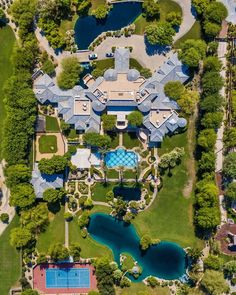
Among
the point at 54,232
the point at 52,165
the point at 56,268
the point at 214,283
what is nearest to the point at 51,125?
the point at 52,165

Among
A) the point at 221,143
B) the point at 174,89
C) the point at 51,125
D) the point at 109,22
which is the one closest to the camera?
the point at 174,89

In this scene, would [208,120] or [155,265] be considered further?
[155,265]

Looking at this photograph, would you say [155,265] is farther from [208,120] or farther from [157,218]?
[208,120]

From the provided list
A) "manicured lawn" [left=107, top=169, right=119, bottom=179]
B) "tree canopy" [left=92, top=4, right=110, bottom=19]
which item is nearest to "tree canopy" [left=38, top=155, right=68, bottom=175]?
"manicured lawn" [left=107, top=169, right=119, bottom=179]

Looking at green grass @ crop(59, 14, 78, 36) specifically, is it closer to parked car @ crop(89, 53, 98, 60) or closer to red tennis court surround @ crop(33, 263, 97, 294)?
parked car @ crop(89, 53, 98, 60)

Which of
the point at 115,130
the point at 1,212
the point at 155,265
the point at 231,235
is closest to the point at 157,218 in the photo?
the point at 155,265

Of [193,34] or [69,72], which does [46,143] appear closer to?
[69,72]

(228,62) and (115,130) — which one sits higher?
(228,62)
